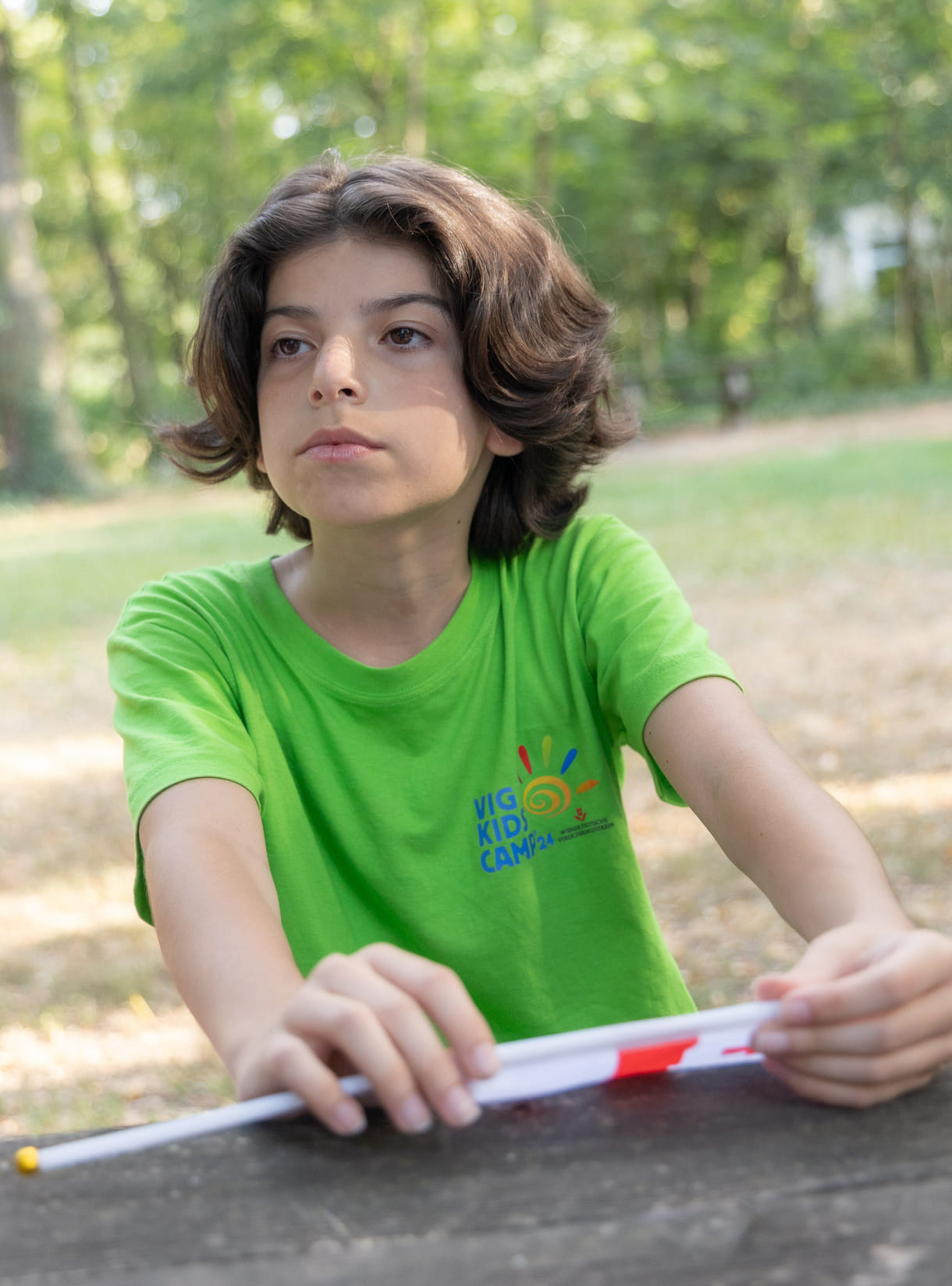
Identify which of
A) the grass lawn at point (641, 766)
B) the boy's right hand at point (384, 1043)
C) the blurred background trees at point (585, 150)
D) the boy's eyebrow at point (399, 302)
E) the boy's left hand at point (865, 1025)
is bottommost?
the grass lawn at point (641, 766)

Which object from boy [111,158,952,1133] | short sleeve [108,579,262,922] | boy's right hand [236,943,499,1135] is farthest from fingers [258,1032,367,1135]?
short sleeve [108,579,262,922]

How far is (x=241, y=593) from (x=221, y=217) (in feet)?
84.6

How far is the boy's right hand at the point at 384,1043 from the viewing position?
83cm

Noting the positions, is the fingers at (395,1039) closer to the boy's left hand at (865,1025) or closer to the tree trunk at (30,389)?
the boy's left hand at (865,1025)

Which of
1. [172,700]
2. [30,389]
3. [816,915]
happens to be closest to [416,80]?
[30,389]

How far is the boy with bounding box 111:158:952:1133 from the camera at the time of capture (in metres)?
1.60

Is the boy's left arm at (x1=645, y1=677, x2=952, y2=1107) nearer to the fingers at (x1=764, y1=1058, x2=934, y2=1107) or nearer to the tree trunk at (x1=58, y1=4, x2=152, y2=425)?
the fingers at (x1=764, y1=1058, x2=934, y2=1107)

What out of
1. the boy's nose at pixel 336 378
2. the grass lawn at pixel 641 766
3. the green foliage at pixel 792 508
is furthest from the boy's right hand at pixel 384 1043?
the green foliage at pixel 792 508

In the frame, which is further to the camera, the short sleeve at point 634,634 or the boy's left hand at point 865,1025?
the short sleeve at point 634,634

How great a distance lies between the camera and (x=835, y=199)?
24016 mm

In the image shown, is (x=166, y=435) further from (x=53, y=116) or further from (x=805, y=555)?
(x=53, y=116)

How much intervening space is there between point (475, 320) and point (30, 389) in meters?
18.5

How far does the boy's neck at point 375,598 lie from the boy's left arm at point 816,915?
0.42m

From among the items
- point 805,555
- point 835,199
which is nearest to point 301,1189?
point 805,555
